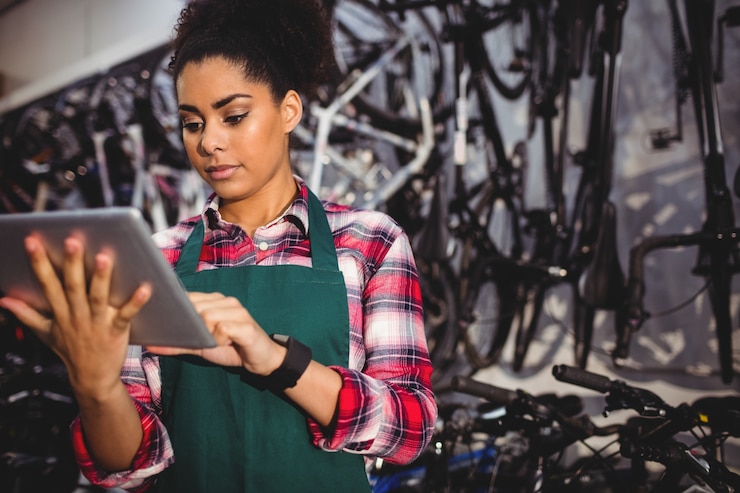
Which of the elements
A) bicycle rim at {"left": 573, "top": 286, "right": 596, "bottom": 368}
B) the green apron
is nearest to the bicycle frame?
bicycle rim at {"left": 573, "top": 286, "right": 596, "bottom": 368}

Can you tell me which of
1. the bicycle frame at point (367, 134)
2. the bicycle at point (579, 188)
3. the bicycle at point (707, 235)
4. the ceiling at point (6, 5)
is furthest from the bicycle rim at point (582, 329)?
the ceiling at point (6, 5)

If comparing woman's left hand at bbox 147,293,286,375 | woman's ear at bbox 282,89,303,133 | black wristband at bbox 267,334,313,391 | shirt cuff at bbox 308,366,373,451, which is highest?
woman's ear at bbox 282,89,303,133

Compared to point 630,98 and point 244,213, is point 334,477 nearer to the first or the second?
point 244,213

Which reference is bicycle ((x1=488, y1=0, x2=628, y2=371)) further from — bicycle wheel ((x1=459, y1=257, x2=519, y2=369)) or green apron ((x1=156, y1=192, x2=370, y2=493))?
green apron ((x1=156, y1=192, x2=370, y2=493))

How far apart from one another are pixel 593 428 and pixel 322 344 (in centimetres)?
98

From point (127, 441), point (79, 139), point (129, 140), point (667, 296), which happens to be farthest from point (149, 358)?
point (79, 139)

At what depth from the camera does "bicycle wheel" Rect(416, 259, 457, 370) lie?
3.30 m

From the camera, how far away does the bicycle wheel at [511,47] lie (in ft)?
10.4

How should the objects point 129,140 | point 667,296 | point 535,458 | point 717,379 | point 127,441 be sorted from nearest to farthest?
point 127,441, point 535,458, point 717,379, point 667,296, point 129,140

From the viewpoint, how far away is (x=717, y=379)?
2.88m

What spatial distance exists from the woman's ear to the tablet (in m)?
0.57

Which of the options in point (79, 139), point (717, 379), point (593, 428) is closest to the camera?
point (593, 428)

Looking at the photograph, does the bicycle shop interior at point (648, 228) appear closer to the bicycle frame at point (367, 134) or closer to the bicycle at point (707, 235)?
the bicycle frame at point (367, 134)

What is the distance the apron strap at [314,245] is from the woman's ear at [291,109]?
→ 0.17 m
